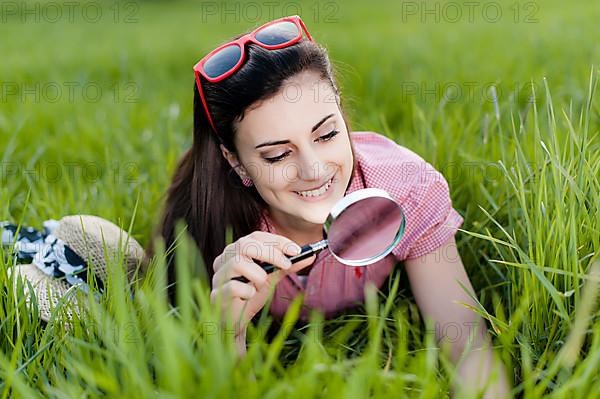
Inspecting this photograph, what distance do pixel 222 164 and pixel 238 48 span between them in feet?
1.10

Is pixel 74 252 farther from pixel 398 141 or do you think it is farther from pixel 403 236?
pixel 398 141

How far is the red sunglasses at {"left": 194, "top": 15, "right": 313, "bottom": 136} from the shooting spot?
5.88ft

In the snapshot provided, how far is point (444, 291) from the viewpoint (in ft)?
6.09

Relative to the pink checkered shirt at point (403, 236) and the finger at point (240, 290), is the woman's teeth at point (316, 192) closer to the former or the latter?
the pink checkered shirt at point (403, 236)

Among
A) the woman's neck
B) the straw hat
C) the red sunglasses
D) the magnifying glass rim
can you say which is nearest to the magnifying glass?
the magnifying glass rim

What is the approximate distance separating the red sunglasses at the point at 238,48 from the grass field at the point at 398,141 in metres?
0.44

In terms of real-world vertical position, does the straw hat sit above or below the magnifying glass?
below

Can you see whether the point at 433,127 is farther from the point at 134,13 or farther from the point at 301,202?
the point at 134,13

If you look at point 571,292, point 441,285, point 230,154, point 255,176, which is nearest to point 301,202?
point 255,176

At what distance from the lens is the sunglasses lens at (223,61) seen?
1794 millimetres

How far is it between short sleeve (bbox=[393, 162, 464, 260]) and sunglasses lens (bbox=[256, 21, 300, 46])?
474 mm

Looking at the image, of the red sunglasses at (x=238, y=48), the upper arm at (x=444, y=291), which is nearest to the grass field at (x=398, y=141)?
the upper arm at (x=444, y=291)

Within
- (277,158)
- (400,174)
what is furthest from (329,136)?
(400,174)

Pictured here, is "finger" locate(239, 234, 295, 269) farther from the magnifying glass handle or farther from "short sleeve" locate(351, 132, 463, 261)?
"short sleeve" locate(351, 132, 463, 261)
